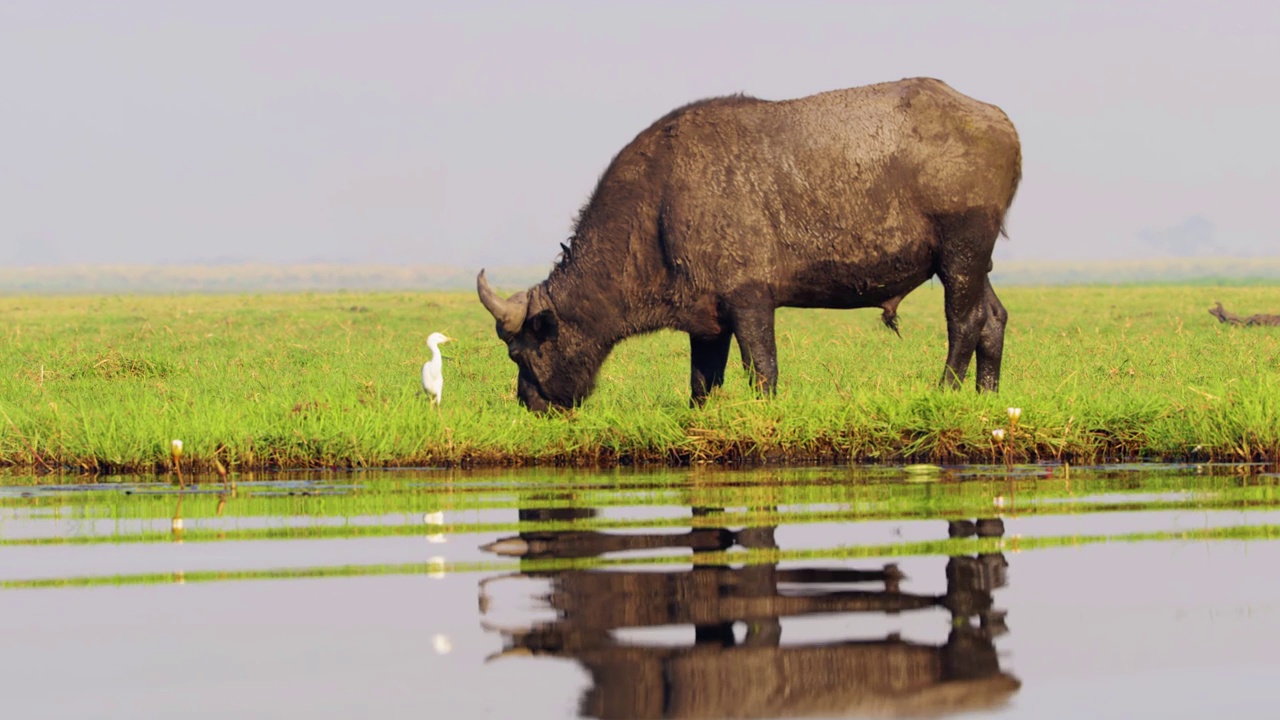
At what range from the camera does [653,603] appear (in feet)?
21.0

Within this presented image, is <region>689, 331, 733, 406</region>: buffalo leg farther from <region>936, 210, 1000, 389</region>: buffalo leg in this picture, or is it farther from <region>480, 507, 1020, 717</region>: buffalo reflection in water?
<region>480, 507, 1020, 717</region>: buffalo reflection in water

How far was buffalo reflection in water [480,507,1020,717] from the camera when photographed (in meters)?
4.99

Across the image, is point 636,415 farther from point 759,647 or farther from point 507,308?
point 759,647

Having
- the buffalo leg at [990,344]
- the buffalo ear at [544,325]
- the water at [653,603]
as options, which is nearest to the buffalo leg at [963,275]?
the buffalo leg at [990,344]

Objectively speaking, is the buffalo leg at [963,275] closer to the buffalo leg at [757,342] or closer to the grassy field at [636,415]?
the grassy field at [636,415]

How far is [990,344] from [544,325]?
3.84m

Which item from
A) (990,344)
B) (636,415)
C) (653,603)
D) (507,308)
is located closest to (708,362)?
(507,308)

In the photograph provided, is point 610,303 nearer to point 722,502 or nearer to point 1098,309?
point 722,502

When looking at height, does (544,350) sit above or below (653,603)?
above

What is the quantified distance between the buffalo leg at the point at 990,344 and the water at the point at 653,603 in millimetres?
4772

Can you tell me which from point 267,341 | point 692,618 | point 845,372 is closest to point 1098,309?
point 267,341

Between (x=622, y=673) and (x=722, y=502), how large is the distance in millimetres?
4419

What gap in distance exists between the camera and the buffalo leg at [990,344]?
15102 millimetres

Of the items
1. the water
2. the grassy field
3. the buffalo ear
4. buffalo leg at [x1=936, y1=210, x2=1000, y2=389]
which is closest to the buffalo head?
the buffalo ear
